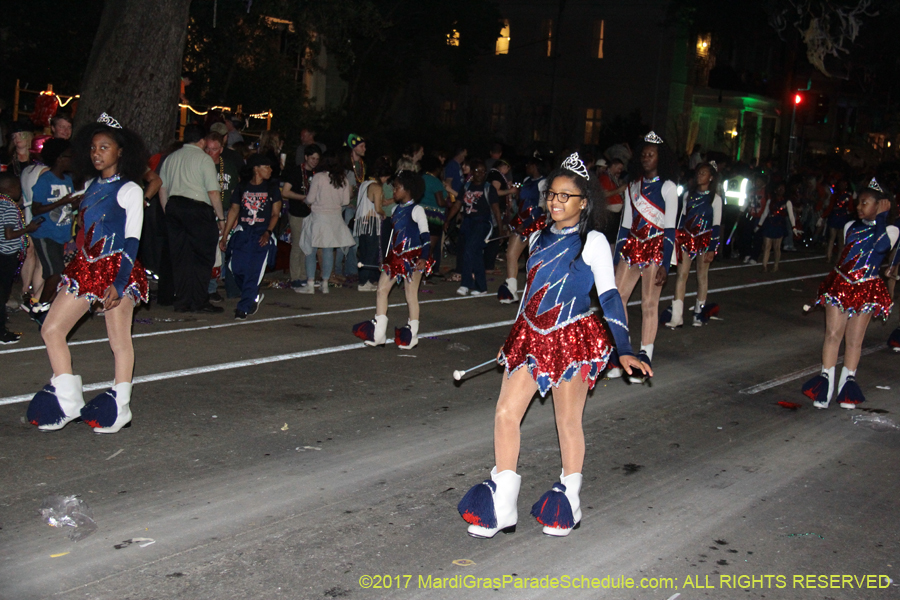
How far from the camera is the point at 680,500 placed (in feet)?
17.7

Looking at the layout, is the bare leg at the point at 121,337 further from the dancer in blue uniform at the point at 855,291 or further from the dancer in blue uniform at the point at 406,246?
the dancer in blue uniform at the point at 855,291

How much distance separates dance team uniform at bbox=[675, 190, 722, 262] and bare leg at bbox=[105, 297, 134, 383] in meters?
7.54

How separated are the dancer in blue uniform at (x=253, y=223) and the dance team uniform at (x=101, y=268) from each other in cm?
460

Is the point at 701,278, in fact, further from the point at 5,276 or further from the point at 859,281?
the point at 5,276

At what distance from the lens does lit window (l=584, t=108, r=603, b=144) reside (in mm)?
40125

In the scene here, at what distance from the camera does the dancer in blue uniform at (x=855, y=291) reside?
7.61m

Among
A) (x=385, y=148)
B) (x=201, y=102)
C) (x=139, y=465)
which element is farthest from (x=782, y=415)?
(x=385, y=148)

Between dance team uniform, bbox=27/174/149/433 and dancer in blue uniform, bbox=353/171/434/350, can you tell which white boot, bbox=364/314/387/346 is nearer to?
dancer in blue uniform, bbox=353/171/434/350

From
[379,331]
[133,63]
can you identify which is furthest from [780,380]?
[133,63]

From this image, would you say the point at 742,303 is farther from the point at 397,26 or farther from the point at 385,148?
the point at 397,26

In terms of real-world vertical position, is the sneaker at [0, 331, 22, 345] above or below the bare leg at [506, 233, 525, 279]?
below

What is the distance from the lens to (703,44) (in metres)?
39.9

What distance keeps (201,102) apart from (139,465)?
2166 centimetres

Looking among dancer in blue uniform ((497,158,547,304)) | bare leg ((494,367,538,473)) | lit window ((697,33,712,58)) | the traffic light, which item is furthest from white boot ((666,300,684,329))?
lit window ((697,33,712,58))
